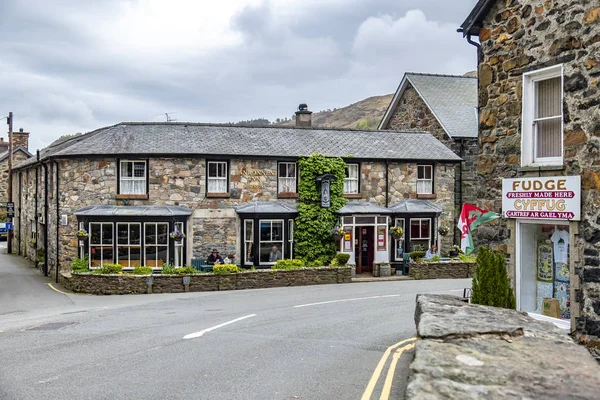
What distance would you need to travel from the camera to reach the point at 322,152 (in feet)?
95.1

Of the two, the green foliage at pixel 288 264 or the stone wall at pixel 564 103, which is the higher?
the stone wall at pixel 564 103

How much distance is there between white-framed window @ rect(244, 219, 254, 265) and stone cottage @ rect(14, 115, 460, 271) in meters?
0.04

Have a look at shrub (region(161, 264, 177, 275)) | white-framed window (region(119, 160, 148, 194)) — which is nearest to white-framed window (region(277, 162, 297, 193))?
white-framed window (region(119, 160, 148, 194))

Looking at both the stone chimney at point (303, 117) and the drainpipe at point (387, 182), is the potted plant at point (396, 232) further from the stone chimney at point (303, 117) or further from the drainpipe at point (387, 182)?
the stone chimney at point (303, 117)

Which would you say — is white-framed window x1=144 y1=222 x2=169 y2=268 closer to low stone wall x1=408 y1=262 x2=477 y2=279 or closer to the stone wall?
low stone wall x1=408 y1=262 x2=477 y2=279

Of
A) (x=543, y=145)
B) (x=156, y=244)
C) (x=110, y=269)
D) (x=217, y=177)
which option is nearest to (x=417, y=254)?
(x=217, y=177)

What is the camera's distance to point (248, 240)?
27.3 meters

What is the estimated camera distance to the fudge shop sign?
9.95 meters

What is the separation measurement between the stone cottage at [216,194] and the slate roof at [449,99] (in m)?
4.93

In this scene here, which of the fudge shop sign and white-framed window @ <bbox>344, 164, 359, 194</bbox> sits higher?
white-framed window @ <bbox>344, 164, 359, 194</bbox>

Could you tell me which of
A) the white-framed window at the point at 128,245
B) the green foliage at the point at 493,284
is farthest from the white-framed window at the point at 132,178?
the green foliage at the point at 493,284

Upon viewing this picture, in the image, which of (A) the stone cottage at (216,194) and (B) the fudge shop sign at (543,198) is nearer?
(B) the fudge shop sign at (543,198)

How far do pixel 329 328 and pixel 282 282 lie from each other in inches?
411

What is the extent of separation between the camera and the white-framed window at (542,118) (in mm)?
10648
